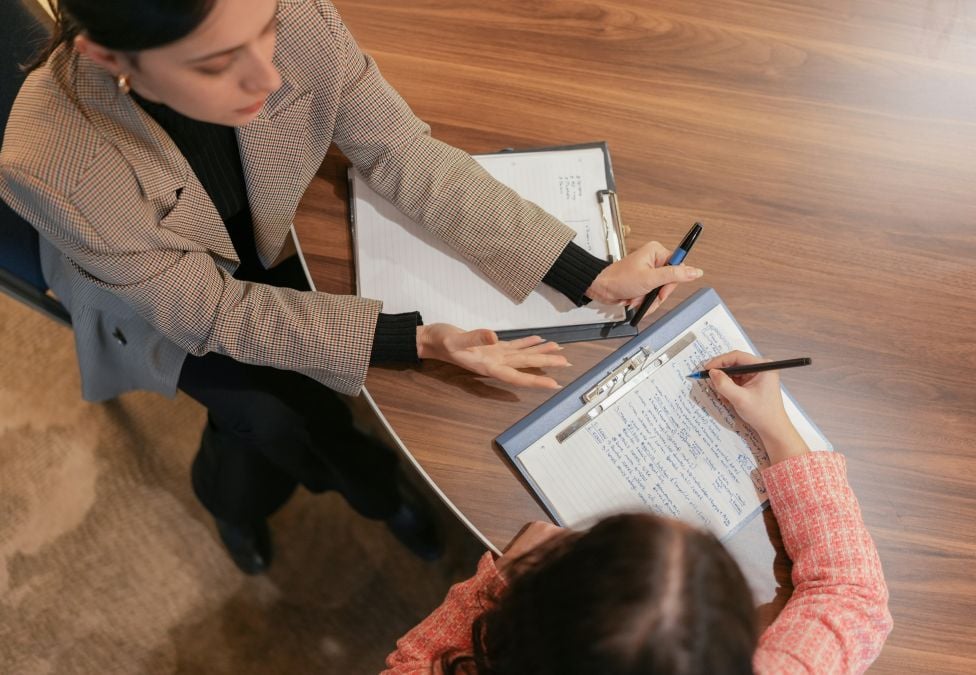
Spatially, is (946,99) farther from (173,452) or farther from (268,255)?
(173,452)

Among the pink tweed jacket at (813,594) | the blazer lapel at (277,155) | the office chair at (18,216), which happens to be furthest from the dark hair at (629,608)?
the office chair at (18,216)

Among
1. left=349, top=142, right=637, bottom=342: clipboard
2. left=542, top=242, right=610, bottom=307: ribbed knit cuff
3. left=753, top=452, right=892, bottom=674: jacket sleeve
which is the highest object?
left=542, top=242, right=610, bottom=307: ribbed knit cuff

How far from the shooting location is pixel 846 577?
81 centimetres

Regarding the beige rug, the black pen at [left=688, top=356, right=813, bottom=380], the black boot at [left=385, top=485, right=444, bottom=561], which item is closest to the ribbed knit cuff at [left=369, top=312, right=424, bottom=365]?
the black pen at [left=688, top=356, right=813, bottom=380]

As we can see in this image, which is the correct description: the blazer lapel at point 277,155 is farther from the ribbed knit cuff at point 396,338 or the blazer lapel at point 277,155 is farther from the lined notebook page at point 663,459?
the lined notebook page at point 663,459

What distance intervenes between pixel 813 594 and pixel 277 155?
2.66 feet

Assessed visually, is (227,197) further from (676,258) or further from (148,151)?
(676,258)

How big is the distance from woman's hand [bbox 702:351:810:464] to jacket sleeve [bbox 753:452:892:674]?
21 millimetres

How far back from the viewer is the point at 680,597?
2.07 feet

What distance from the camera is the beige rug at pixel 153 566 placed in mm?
1500

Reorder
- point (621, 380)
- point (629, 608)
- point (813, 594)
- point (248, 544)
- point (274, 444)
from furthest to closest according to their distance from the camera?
point (248, 544), point (274, 444), point (621, 380), point (813, 594), point (629, 608)

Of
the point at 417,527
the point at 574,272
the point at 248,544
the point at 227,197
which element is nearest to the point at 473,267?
the point at 574,272

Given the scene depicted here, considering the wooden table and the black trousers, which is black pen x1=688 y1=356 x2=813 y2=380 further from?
the black trousers

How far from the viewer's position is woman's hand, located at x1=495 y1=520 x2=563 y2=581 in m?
0.81
